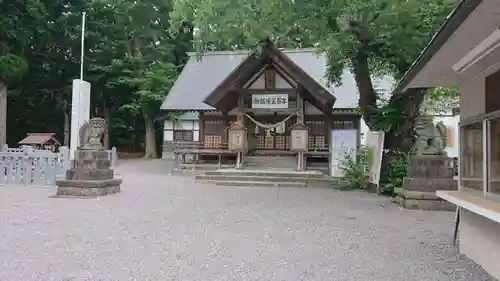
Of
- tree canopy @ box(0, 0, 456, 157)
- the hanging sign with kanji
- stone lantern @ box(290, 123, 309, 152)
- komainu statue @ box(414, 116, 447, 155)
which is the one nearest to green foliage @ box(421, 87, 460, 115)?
tree canopy @ box(0, 0, 456, 157)

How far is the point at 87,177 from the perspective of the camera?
10758 millimetres

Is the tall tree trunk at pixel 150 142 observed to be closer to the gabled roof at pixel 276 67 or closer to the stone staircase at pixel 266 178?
the gabled roof at pixel 276 67

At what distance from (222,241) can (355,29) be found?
25.4ft

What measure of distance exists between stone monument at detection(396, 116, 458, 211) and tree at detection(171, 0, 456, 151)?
2538 mm

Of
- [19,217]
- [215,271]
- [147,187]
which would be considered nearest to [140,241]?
[215,271]

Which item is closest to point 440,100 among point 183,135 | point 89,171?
point 183,135

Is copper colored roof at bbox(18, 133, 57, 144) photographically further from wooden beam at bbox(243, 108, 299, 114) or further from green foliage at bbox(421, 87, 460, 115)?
green foliage at bbox(421, 87, 460, 115)

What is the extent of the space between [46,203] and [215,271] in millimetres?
6366

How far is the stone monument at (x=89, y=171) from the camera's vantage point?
1064 cm

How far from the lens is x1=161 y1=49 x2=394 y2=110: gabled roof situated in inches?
744

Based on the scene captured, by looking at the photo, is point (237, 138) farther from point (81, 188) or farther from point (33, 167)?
point (81, 188)

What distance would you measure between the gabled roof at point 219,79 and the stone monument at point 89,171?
27.0 feet

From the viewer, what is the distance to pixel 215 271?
4426 mm

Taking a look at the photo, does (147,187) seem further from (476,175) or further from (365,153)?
(476,175)
